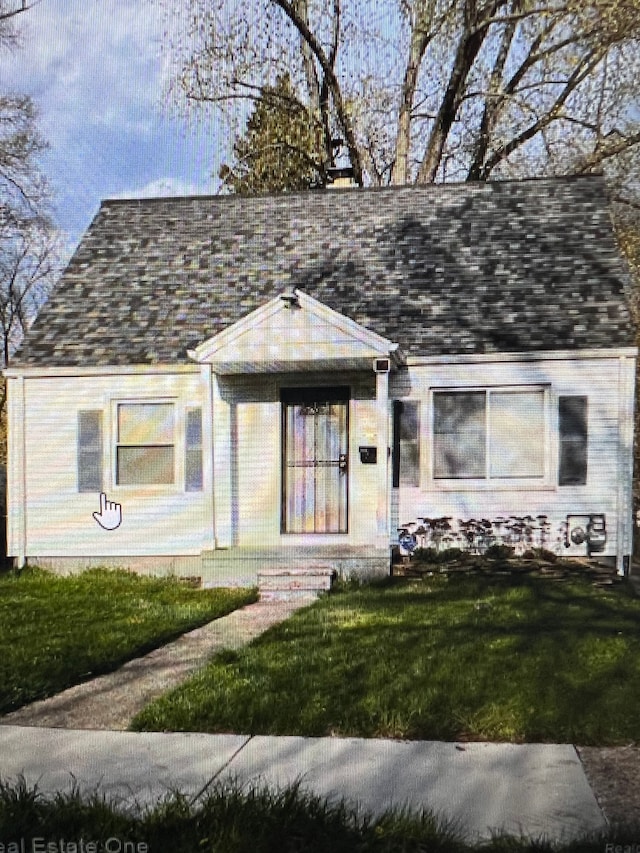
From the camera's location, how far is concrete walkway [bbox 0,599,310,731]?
5.02 m

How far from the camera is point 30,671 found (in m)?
5.97

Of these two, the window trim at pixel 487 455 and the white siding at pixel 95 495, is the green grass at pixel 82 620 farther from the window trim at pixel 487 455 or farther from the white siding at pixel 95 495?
the window trim at pixel 487 455

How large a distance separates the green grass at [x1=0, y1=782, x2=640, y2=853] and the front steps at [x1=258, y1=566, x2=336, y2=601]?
19.0 ft

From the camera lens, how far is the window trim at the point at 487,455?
10594 mm

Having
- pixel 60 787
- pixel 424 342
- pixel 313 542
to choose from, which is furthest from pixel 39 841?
pixel 424 342

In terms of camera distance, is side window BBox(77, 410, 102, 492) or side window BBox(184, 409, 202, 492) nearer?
side window BBox(184, 409, 202, 492)

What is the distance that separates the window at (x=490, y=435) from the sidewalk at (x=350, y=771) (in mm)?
6452

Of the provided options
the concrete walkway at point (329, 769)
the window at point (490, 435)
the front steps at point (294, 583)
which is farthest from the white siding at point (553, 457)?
the concrete walkway at point (329, 769)

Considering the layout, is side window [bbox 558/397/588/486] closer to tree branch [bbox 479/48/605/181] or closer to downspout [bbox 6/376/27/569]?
downspout [bbox 6/376/27/569]

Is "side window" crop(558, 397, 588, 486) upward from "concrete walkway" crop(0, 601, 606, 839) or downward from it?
upward

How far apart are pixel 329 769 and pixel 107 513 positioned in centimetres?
779

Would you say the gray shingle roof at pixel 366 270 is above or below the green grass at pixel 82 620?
above

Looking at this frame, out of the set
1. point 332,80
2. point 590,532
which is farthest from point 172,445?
point 332,80

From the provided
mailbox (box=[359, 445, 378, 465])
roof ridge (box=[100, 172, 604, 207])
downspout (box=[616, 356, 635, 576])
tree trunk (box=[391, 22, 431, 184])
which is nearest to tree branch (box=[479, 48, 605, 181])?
tree trunk (box=[391, 22, 431, 184])
